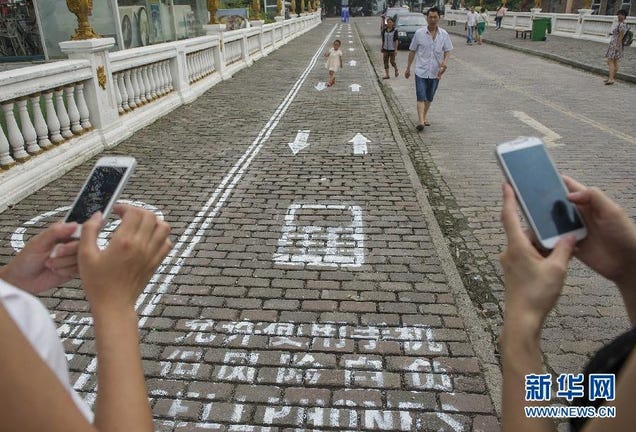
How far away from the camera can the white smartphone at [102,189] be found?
1.68 m

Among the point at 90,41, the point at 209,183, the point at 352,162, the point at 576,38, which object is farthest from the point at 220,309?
the point at 576,38

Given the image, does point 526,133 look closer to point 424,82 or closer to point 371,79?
point 424,82

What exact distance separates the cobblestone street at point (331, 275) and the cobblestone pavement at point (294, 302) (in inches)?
0.6

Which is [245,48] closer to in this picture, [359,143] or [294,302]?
[359,143]

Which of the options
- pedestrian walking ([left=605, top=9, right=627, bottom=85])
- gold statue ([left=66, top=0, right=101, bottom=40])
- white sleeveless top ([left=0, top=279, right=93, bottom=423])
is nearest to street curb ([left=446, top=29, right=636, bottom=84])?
pedestrian walking ([left=605, top=9, right=627, bottom=85])

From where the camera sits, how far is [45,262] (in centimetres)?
153

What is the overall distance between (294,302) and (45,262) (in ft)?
9.06

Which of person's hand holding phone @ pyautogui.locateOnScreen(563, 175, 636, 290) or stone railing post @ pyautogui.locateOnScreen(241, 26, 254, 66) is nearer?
person's hand holding phone @ pyautogui.locateOnScreen(563, 175, 636, 290)

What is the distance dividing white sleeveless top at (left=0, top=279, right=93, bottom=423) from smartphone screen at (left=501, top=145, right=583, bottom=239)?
1250 millimetres

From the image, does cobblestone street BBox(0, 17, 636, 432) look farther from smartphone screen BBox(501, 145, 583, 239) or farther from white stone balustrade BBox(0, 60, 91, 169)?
smartphone screen BBox(501, 145, 583, 239)

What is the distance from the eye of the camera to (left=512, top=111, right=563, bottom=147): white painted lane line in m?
9.21

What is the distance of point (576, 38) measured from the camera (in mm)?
29109

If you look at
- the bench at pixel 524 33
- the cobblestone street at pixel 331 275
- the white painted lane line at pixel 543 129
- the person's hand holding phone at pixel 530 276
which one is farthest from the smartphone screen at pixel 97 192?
the bench at pixel 524 33

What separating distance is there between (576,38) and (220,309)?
31.7 meters
